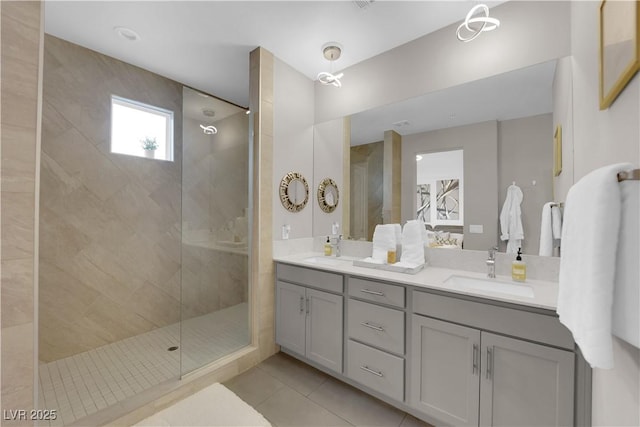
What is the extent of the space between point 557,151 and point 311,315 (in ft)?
6.80

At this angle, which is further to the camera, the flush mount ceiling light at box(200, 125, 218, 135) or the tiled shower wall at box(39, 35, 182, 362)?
the flush mount ceiling light at box(200, 125, 218, 135)

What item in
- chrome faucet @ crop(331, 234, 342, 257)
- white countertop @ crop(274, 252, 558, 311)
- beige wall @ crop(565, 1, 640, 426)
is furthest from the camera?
chrome faucet @ crop(331, 234, 342, 257)

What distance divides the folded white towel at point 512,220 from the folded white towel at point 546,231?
14 centimetres

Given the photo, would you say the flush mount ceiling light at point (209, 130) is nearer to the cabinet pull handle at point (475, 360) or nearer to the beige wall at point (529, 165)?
the beige wall at point (529, 165)

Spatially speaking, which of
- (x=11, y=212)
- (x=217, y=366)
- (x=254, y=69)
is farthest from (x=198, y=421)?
(x=254, y=69)

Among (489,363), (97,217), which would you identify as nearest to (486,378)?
(489,363)

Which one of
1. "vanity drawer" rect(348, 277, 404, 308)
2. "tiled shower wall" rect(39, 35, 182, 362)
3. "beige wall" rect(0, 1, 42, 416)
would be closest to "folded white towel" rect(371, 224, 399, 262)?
"vanity drawer" rect(348, 277, 404, 308)

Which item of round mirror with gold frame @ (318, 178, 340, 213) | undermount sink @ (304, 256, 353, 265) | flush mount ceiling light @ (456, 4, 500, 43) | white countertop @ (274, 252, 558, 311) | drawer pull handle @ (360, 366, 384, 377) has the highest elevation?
A: flush mount ceiling light @ (456, 4, 500, 43)

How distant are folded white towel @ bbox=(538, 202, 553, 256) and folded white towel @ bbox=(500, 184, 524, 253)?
14 centimetres

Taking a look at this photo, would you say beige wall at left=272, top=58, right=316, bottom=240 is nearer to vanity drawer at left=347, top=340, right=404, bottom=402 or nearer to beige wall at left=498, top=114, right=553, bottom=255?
vanity drawer at left=347, top=340, right=404, bottom=402

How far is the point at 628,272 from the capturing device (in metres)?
0.61

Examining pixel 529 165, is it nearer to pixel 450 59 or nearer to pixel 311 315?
pixel 450 59

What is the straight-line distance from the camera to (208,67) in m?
2.60

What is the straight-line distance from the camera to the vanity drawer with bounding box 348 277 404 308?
1.62 meters
